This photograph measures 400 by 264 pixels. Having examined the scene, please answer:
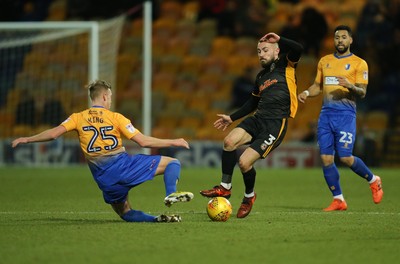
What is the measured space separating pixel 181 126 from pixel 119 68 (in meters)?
2.76

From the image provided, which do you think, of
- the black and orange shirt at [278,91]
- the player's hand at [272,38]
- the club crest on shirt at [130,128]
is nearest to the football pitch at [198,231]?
the club crest on shirt at [130,128]

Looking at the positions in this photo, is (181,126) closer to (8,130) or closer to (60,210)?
(8,130)

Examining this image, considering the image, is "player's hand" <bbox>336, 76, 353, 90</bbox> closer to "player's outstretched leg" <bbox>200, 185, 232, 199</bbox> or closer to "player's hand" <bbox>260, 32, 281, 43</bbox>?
"player's hand" <bbox>260, 32, 281, 43</bbox>

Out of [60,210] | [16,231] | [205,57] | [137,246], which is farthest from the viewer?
[205,57]

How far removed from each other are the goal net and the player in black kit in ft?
31.7

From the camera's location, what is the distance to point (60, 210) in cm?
1059

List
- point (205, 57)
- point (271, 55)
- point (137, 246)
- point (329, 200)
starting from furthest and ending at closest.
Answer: point (205, 57)
point (329, 200)
point (271, 55)
point (137, 246)

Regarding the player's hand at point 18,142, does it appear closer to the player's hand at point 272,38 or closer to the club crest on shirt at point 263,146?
the club crest on shirt at point 263,146

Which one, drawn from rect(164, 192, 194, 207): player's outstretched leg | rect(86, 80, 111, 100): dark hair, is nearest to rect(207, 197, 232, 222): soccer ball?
rect(164, 192, 194, 207): player's outstretched leg

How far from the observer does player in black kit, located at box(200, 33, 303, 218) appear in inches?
380

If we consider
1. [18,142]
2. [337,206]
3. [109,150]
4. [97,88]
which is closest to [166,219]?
[109,150]

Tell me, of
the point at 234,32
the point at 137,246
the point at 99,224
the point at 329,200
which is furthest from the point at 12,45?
the point at 137,246

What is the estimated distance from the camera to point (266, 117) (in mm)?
9891

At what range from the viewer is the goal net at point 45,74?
19719 millimetres
